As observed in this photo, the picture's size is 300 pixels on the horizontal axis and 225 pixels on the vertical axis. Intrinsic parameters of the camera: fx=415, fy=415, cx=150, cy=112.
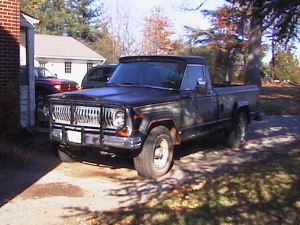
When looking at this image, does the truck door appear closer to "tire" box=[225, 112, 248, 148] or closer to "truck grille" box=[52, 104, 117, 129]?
"tire" box=[225, 112, 248, 148]

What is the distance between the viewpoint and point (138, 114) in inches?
252

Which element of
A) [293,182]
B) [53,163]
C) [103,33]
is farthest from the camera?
[103,33]

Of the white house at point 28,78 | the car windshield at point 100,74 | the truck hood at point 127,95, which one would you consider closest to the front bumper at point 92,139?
the truck hood at point 127,95

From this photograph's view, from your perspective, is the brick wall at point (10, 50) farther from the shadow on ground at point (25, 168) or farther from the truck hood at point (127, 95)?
the truck hood at point (127, 95)

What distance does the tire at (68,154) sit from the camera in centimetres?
786

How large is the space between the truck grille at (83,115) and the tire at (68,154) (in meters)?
0.84

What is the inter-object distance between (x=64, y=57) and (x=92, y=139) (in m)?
30.2

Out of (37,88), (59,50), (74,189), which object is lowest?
(74,189)

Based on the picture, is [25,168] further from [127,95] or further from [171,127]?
[171,127]

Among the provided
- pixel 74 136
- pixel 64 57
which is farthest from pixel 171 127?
pixel 64 57

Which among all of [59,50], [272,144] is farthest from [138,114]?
[59,50]

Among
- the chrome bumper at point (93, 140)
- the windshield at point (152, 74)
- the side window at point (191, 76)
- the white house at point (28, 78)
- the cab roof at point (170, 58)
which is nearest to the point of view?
the chrome bumper at point (93, 140)

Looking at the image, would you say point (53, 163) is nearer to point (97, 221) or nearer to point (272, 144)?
point (97, 221)

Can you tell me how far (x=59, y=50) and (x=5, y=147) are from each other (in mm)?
29421
